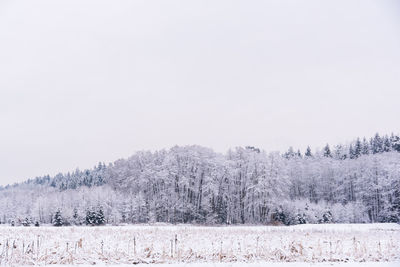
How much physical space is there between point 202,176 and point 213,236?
53.0 m

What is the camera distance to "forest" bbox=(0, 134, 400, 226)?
63906 millimetres

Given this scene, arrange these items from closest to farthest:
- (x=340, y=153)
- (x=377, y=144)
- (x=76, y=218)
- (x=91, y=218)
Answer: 1. (x=91, y=218)
2. (x=76, y=218)
3. (x=377, y=144)
4. (x=340, y=153)

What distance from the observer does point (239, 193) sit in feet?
236

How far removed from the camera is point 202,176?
7606cm

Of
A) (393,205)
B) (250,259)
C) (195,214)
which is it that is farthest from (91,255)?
(393,205)

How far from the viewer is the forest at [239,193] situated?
6391cm

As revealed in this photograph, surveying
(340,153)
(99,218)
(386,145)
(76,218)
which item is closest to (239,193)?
(99,218)

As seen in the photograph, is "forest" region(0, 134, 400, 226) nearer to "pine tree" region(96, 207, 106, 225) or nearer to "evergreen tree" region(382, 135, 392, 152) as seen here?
→ "pine tree" region(96, 207, 106, 225)

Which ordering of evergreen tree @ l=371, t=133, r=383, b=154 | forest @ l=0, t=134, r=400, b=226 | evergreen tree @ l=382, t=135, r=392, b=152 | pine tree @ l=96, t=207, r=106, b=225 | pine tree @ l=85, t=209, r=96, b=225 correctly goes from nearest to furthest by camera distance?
pine tree @ l=96, t=207, r=106, b=225, pine tree @ l=85, t=209, r=96, b=225, forest @ l=0, t=134, r=400, b=226, evergreen tree @ l=382, t=135, r=392, b=152, evergreen tree @ l=371, t=133, r=383, b=154

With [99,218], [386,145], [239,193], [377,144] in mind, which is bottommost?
[99,218]

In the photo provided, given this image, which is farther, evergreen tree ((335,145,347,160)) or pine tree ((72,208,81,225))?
evergreen tree ((335,145,347,160))

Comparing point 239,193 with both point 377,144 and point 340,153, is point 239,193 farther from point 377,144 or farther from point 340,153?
point 377,144

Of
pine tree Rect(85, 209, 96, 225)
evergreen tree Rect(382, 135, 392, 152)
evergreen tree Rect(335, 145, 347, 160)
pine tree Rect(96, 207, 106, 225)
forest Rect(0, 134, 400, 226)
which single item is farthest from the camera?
evergreen tree Rect(335, 145, 347, 160)

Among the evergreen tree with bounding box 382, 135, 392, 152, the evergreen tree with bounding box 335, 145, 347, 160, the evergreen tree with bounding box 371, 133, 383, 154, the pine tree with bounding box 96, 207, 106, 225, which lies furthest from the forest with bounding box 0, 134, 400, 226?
the evergreen tree with bounding box 371, 133, 383, 154
